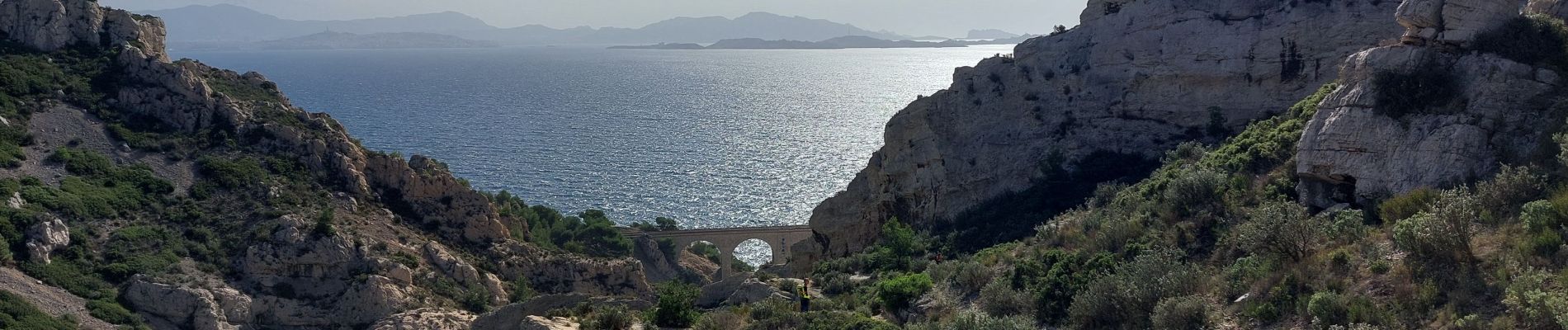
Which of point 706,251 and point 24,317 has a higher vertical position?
point 24,317

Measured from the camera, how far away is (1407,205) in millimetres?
19734

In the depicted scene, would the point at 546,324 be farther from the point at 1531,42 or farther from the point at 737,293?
the point at 1531,42

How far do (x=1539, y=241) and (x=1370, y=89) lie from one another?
6241mm

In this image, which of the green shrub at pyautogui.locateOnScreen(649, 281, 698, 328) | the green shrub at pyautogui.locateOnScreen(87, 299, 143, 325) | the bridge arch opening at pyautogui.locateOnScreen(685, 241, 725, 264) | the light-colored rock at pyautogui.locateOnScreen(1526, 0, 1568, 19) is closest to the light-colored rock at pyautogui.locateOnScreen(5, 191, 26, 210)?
the green shrub at pyautogui.locateOnScreen(87, 299, 143, 325)

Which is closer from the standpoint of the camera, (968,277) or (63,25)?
(968,277)

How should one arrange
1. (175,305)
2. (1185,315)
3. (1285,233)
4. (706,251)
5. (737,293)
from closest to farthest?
(1185,315) → (1285,233) → (737,293) → (175,305) → (706,251)

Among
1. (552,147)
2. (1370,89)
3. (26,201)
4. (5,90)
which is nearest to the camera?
(1370,89)

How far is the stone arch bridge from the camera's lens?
6244 cm

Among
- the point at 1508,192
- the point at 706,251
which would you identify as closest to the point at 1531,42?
the point at 1508,192

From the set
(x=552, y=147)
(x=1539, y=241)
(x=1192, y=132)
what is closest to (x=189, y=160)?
(x=1192, y=132)

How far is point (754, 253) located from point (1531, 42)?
54.0 meters

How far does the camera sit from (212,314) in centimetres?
3234

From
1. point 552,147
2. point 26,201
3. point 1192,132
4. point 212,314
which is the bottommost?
point 552,147

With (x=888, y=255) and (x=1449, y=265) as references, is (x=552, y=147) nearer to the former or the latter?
(x=888, y=255)
